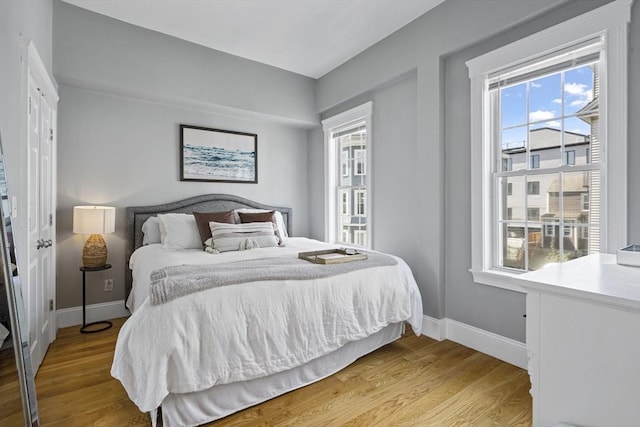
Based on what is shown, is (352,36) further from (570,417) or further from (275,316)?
(570,417)

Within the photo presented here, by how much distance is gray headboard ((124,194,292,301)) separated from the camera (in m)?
3.44

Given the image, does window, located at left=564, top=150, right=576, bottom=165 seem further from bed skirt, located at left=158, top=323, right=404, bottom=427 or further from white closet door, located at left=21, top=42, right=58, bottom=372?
white closet door, located at left=21, top=42, right=58, bottom=372

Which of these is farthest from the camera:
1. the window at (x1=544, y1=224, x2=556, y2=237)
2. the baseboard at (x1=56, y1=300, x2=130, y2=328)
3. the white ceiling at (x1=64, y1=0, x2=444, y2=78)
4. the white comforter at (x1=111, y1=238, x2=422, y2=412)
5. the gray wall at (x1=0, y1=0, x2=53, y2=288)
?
the baseboard at (x1=56, y1=300, x2=130, y2=328)

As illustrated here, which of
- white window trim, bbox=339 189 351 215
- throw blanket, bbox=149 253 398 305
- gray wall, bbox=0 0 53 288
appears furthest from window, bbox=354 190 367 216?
gray wall, bbox=0 0 53 288

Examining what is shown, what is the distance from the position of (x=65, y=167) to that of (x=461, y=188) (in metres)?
3.84

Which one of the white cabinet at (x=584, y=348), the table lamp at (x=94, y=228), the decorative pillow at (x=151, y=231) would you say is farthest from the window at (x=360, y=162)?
the white cabinet at (x=584, y=348)

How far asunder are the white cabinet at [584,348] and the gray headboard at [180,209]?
358 centimetres

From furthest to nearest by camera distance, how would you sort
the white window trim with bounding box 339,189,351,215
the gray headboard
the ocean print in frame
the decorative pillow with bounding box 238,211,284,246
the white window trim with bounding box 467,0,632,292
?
1. the white window trim with bounding box 339,189,351,215
2. the ocean print in frame
3. the decorative pillow with bounding box 238,211,284,246
4. the gray headboard
5. the white window trim with bounding box 467,0,632,292

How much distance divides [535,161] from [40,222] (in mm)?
3836

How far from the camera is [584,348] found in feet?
2.81

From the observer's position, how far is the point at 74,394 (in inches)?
78.5

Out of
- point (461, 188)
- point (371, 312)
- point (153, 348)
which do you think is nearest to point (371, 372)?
point (371, 312)

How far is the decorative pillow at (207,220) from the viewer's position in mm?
3297

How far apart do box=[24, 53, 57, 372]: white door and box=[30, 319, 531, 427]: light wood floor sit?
0.28 metres
